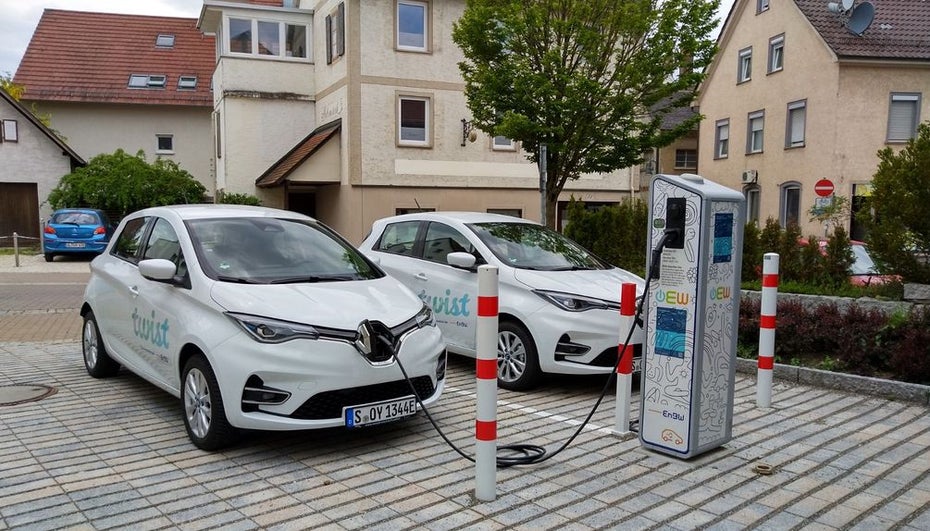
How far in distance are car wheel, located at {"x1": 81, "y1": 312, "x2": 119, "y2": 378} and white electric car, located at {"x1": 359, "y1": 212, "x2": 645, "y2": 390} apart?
3028 mm

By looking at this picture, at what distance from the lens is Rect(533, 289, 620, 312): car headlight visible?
21.6 ft

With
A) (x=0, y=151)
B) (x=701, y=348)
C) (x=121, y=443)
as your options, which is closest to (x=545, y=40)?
(x=701, y=348)

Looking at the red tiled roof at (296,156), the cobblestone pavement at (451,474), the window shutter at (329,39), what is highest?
the window shutter at (329,39)

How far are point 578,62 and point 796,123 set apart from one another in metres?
16.2

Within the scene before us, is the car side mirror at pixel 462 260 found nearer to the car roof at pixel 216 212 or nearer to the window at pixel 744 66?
the car roof at pixel 216 212

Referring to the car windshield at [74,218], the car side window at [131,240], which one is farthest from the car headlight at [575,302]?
the car windshield at [74,218]

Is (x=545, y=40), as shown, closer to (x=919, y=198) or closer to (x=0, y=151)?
(x=919, y=198)

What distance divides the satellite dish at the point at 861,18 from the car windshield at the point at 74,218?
996 inches

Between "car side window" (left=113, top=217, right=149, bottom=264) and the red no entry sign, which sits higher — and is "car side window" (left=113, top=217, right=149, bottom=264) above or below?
below

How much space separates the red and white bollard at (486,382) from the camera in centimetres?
412

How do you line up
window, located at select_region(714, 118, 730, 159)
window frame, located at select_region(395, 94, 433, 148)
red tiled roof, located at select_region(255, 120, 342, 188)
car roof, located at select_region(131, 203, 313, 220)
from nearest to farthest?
1. car roof, located at select_region(131, 203, 313, 220)
2. red tiled roof, located at select_region(255, 120, 342, 188)
3. window frame, located at select_region(395, 94, 433, 148)
4. window, located at select_region(714, 118, 730, 159)

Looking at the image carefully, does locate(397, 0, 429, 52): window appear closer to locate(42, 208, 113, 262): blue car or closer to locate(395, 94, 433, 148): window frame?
locate(395, 94, 433, 148): window frame

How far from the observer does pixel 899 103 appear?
80.4 feet

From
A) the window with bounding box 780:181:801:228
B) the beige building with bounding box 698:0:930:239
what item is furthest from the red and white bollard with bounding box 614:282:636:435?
the window with bounding box 780:181:801:228
